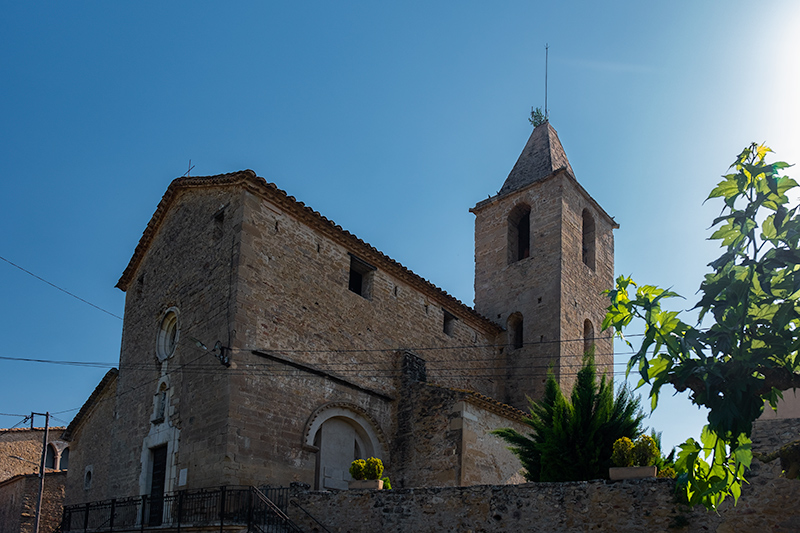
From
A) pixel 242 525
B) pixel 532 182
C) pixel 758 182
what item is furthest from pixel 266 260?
pixel 532 182

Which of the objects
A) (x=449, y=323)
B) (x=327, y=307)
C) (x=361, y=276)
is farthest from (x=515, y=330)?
(x=327, y=307)

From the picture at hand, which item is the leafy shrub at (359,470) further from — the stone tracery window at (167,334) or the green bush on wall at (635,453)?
the stone tracery window at (167,334)

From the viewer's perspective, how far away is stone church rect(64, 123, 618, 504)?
50.5ft

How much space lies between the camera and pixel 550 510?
11.4 m

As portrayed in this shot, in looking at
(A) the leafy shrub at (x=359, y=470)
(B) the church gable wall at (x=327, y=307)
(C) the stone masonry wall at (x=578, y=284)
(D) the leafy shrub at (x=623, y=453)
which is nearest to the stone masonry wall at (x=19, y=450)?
(B) the church gable wall at (x=327, y=307)

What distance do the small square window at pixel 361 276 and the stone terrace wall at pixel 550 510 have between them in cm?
661

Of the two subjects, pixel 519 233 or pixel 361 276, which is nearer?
pixel 361 276

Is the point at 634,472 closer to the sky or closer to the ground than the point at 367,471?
closer to the sky

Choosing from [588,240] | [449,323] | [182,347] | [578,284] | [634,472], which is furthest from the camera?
[588,240]

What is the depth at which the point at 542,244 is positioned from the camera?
24844mm

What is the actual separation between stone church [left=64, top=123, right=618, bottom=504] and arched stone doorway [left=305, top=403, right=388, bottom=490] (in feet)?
0.12

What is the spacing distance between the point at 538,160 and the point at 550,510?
18.2 meters

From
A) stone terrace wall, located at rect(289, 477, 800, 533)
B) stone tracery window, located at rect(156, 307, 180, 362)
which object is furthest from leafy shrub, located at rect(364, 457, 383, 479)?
stone tracery window, located at rect(156, 307, 180, 362)

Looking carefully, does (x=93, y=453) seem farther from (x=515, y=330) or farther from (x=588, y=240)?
(x=588, y=240)
